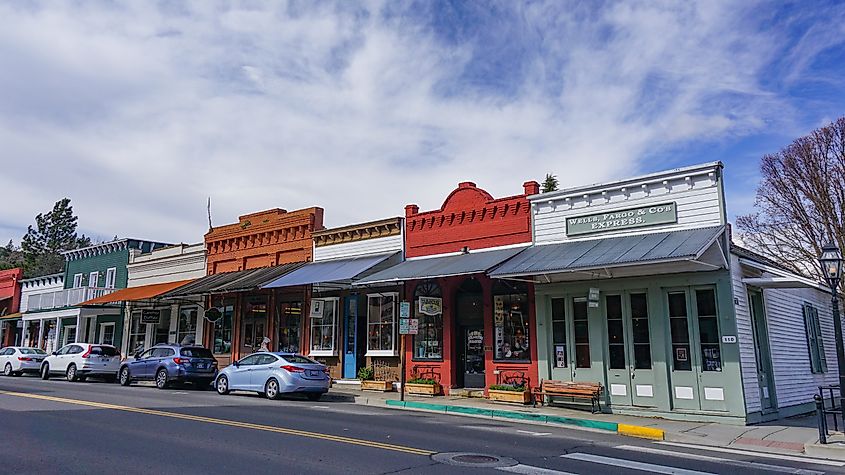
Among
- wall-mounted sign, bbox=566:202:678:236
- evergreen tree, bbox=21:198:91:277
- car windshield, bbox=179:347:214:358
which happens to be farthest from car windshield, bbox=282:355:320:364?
evergreen tree, bbox=21:198:91:277

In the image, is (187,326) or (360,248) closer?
(360,248)

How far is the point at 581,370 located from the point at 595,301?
193 cm

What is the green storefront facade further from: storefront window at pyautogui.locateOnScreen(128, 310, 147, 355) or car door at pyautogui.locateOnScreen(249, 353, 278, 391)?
storefront window at pyautogui.locateOnScreen(128, 310, 147, 355)

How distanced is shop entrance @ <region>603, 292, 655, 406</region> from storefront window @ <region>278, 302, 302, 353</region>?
1281 centimetres

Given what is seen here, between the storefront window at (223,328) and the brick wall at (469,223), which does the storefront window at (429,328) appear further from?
the storefront window at (223,328)

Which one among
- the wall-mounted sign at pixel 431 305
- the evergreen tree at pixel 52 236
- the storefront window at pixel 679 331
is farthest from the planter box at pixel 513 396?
the evergreen tree at pixel 52 236

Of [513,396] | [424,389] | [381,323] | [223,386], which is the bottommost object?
[513,396]

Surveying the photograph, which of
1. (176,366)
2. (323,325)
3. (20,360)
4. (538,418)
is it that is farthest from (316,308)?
(20,360)

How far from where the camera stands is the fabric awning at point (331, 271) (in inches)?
829

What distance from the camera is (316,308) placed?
76.8 feet

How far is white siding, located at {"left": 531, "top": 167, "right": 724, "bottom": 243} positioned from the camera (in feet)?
51.3

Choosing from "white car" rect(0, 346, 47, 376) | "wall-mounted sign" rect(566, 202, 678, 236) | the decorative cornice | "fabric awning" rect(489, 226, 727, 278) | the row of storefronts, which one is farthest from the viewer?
"white car" rect(0, 346, 47, 376)

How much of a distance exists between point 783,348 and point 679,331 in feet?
12.6

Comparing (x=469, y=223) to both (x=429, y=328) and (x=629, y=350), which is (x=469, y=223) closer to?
(x=429, y=328)
